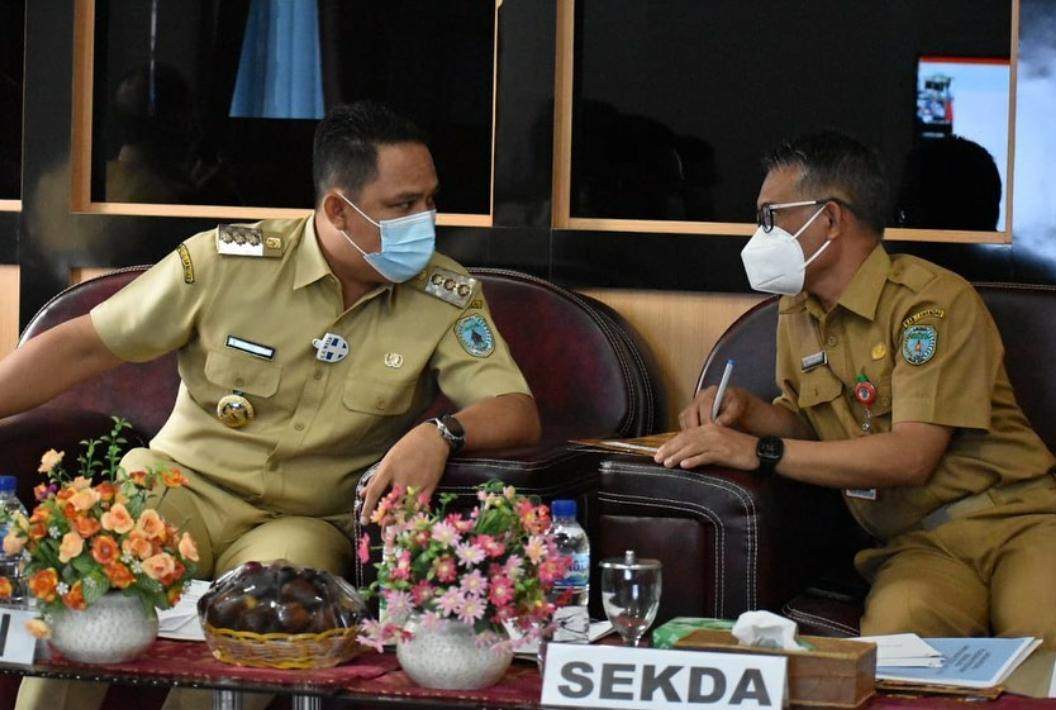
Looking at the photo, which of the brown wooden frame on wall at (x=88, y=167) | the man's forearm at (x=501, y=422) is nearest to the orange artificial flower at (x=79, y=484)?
the man's forearm at (x=501, y=422)

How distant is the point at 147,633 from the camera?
214cm

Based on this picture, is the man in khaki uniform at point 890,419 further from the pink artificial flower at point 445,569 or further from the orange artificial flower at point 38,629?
the orange artificial flower at point 38,629

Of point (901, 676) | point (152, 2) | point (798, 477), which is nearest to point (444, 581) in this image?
point (901, 676)

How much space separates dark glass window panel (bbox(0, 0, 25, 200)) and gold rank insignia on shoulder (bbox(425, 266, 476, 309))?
4.76ft

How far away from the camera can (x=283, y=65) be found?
3.92 meters

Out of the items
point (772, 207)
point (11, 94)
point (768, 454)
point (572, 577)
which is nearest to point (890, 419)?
point (768, 454)

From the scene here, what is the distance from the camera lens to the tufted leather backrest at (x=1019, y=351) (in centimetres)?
307

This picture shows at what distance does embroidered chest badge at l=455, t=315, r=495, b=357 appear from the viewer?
3055 mm

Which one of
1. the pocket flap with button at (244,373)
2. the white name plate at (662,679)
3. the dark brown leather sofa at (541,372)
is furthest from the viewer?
the dark brown leather sofa at (541,372)

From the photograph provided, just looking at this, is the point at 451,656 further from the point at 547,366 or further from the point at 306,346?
the point at 547,366

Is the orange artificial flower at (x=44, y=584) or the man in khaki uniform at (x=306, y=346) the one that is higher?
the man in khaki uniform at (x=306, y=346)

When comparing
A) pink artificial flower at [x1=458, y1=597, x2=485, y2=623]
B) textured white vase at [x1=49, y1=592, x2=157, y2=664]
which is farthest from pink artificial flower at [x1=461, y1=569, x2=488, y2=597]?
textured white vase at [x1=49, y1=592, x2=157, y2=664]

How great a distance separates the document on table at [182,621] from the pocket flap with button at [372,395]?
0.63m

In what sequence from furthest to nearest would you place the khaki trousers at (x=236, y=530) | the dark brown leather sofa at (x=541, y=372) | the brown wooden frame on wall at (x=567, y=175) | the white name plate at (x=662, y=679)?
the brown wooden frame on wall at (x=567, y=175)
the dark brown leather sofa at (x=541, y=372)
the khaki trousers at (x=236, y=530)
the white name plate at (x=662, y=679)
